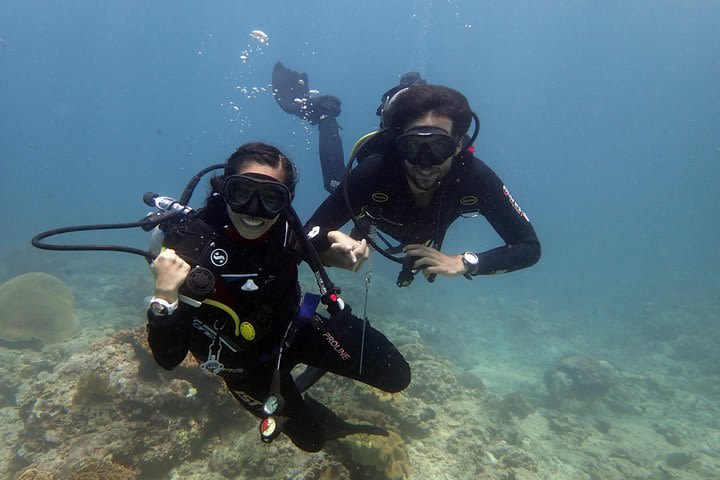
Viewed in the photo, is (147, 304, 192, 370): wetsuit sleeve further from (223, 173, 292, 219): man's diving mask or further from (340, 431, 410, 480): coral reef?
(340, 431, 410, 480): coral reef

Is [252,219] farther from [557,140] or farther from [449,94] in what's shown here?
[557,140]

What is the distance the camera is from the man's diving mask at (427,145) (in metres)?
3.77

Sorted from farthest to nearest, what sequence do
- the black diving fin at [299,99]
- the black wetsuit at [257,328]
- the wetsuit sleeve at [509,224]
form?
the black diving fin at [299,99] → the wetsuit sleeve at [509,224] → the black wetsuit at [257,328]

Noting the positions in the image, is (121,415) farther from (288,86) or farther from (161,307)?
(288,86)

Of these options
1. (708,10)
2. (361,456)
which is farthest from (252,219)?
(708,10)

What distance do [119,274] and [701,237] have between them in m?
144

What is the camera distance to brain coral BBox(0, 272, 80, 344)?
12078 mm

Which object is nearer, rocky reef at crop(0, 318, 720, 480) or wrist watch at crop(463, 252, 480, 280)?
wrist watch at crop(463, 252, 480, 280)

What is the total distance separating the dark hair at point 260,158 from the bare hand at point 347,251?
61 centimetres

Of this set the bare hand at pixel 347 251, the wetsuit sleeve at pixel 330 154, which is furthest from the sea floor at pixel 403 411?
the wetsuit sleeve at pixel 330 154

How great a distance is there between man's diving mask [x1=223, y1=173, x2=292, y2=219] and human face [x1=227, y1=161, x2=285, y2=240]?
0.11 meters

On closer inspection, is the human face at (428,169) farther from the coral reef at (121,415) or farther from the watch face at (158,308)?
the coral reef at (121,415)

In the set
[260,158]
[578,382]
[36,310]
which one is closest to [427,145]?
[260,158]

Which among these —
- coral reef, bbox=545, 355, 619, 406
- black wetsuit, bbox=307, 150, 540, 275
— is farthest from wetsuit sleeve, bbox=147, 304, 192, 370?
coral reef, bbox=545, 355, 619, 406
